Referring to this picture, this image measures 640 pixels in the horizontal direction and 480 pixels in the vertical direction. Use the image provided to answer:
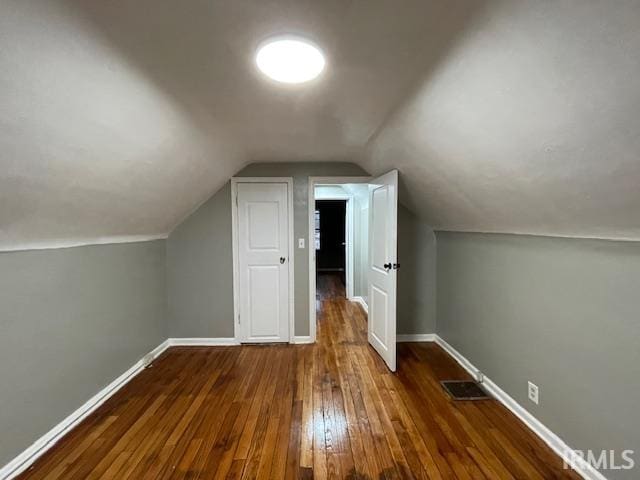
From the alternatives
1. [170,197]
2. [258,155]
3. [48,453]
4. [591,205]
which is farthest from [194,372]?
[591,205]

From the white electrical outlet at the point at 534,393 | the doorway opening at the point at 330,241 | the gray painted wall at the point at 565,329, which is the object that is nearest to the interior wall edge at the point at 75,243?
the gray painted wall at the point at 565,329

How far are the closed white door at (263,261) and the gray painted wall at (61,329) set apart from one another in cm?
99

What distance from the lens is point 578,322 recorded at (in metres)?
1.62

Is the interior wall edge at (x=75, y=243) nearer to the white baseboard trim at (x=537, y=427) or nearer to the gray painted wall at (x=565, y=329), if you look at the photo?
the gray painted wall at (x=565, y=329)

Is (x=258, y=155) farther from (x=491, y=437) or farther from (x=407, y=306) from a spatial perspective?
(x=491, y=437)

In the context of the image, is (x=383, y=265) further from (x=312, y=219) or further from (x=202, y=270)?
(x=202, y=270)

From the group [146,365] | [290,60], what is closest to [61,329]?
[146,365]

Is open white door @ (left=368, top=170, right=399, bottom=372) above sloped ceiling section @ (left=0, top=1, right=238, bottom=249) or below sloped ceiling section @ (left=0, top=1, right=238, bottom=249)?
below

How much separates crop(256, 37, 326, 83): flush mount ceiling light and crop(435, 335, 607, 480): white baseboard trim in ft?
7.94

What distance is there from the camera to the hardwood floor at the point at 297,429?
1621 millimetres

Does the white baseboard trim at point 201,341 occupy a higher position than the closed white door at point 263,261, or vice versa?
the closed white door at point 263,261

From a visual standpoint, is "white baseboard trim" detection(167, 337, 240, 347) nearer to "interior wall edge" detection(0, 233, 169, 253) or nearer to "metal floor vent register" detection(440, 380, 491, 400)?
"interior wall edge" detection(0, 233, 169, 253)

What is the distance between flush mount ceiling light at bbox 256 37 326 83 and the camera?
118 cm

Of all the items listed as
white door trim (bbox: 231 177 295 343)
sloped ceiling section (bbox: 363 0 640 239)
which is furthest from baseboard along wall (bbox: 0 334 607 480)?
sloped ceiling section (bbox: 363 0 640 239)
